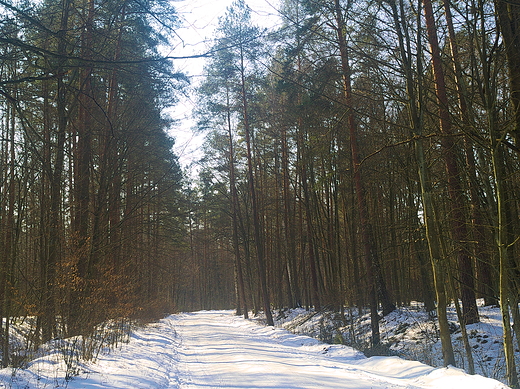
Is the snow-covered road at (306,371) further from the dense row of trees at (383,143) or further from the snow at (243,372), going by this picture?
the dense row of trees at (383,143)

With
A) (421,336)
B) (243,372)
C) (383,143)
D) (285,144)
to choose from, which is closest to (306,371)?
(243,372)

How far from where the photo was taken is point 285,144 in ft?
69.4

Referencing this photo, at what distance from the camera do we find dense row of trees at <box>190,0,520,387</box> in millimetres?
5602

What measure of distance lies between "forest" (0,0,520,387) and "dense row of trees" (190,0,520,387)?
8 cm

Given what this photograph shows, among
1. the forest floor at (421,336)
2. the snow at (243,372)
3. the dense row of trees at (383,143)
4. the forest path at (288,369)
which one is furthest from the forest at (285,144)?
the forest path at (288,369)

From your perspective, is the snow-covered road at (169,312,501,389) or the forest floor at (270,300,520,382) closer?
the snow-covered road at (169,312,501,389)

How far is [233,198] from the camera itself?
1000 inches

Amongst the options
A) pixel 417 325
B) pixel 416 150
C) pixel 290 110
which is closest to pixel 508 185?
pixel 416 150

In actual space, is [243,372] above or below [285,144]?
below

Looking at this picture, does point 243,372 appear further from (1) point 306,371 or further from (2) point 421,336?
(2) point 421,336

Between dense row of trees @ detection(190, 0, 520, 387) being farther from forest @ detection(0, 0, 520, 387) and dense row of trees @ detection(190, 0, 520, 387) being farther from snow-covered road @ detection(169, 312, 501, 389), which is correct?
snow-covered road @ detection(169, 312, 501, 389)

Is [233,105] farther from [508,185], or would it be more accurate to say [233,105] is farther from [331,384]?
[331,384]

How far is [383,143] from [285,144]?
11.4m

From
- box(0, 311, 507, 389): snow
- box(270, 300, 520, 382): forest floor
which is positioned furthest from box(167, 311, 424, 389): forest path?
box(270, 300, 520, 382): forest floor
